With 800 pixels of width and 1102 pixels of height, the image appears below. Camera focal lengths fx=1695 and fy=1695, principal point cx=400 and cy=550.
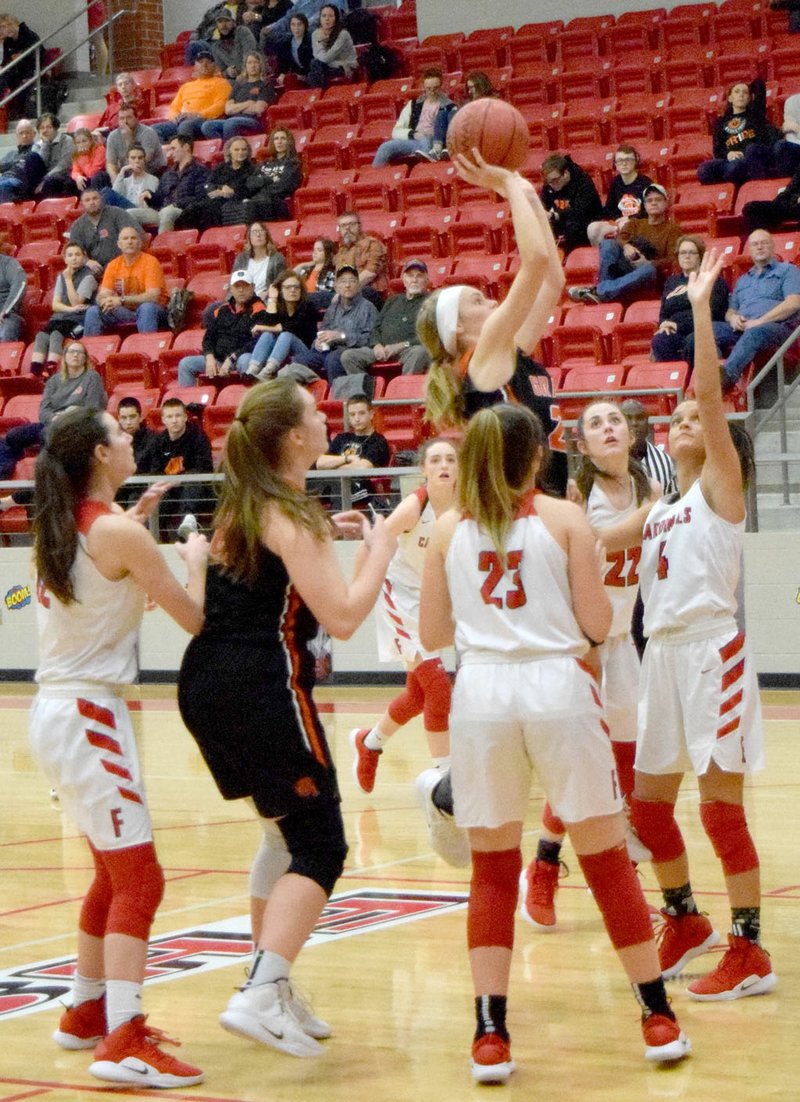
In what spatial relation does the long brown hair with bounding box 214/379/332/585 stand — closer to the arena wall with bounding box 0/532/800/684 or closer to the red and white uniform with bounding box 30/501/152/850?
the red and white uniform with bounding box 30/501/152/850

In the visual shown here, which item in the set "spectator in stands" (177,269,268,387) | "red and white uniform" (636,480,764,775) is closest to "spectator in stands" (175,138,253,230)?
"spectator in stands" (177,269,268,387)

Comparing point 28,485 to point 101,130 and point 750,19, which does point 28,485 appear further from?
point 750,19

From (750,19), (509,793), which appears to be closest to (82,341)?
(750,19)

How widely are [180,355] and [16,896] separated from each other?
30.3ft

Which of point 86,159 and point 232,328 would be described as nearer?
point 232,328

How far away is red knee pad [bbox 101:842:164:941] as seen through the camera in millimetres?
3986

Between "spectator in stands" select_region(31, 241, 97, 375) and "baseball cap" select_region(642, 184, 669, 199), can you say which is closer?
"baseball cap" select_region(642, 184, 669, 199)

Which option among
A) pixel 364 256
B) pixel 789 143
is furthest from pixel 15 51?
pixel 789 143

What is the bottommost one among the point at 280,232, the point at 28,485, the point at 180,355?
the point at 28,485

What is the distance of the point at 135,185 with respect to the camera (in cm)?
1722

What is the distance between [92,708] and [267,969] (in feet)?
2.47

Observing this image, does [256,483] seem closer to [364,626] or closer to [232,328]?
[364,626]

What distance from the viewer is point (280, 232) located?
1588 cm

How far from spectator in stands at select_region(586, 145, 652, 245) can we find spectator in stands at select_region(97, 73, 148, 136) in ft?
19.7
